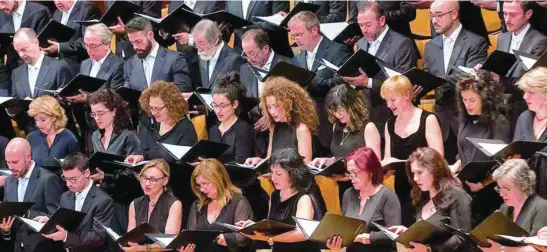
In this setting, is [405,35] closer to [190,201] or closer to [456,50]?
[456,50]

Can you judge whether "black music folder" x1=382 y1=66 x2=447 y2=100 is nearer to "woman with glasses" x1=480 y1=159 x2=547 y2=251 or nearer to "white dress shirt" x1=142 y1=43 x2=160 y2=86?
"woman with glasses" x1=480 y1=159 x2=547 y2=251

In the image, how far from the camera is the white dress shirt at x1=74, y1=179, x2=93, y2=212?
644 cm

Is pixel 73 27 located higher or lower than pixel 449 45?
lower

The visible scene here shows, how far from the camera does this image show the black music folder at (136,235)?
586 centimetres

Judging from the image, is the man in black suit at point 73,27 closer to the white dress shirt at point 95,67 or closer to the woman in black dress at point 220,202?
the white dress shirt at point 95,67

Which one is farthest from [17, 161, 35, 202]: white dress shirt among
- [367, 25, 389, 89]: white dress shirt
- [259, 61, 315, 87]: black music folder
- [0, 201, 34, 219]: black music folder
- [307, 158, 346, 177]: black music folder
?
[367, 25, 389, 89]: white dress shirt

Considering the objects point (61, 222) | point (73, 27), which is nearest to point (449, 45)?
point (61, 222)

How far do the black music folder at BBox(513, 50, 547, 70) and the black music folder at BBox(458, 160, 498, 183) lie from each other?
0.53 metres

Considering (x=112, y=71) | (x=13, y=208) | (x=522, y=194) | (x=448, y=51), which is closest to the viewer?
(x=522, y=194)

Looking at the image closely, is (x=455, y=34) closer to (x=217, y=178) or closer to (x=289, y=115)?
(x=289, y=115)

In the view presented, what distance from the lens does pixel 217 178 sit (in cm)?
594

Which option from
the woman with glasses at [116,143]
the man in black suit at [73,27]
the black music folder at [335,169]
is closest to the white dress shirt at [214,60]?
the woman with glasses at [116,143]

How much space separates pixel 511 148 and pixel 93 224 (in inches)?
89.3

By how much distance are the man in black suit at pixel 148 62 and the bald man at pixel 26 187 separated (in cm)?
77
